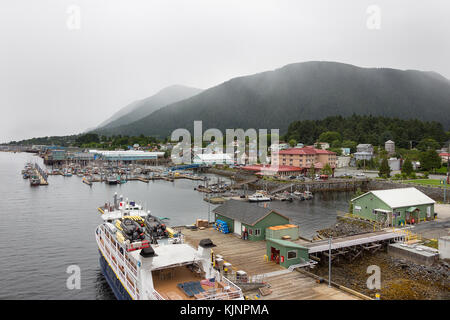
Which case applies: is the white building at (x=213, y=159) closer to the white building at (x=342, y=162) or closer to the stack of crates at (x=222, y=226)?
the white building at (x=342, y=162)

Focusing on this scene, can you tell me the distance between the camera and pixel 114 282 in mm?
24000

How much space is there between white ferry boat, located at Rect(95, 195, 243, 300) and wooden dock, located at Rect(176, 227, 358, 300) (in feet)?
11.7

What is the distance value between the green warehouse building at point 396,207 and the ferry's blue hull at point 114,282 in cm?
2899

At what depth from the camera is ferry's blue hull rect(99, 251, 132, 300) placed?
21.5 metres

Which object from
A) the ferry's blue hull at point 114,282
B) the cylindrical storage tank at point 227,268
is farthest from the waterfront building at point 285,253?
the ferry's blue hull at point 114,282

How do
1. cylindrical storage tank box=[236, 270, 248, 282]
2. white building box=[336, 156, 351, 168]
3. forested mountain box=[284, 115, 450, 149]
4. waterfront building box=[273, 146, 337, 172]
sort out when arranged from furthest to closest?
1. forested mountain box=[284, 115, 450, 149]
2. white building box=[336, 156, 351, 168]
3. waterfront building box=[273, 146, 337, 172]
4. cylindrical storage tank box=[236, 270, 248, 282]

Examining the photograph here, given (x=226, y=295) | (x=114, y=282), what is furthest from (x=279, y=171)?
(x=226, y=295)

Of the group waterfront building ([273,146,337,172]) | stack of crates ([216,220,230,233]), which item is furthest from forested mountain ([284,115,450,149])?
stack of crates ([216,220,230,233])

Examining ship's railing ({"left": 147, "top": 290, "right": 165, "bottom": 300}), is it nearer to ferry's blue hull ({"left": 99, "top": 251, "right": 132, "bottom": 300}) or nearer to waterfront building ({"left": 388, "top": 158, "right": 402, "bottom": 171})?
ferry's blue hull ({"left": 99, "top": 251, "right": 132, "bottom": 300})

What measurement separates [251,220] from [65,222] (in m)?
32.9

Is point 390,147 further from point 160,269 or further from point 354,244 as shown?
point 160,269
